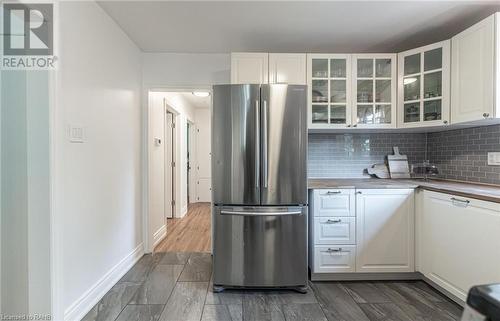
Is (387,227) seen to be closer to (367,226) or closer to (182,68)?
(367,226)

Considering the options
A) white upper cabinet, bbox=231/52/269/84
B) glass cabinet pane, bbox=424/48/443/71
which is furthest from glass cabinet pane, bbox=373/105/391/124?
white upper cabinet, bbox=231/52/269/84

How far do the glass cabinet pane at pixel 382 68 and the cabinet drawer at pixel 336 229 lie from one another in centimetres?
150

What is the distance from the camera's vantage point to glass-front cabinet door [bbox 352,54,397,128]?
8.46 ft

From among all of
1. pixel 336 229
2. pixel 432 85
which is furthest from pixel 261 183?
pixel 432 85

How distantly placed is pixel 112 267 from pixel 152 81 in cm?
203

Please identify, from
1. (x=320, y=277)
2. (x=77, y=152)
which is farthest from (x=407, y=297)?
(x=77, y=152)

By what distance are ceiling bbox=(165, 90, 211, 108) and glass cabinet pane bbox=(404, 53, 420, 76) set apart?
125 inches

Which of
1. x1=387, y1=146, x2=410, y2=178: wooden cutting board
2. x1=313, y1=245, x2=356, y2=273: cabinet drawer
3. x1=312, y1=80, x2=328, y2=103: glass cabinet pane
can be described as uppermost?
x1=312, y1=80, x2=328, y2=103: glass cabinet pane

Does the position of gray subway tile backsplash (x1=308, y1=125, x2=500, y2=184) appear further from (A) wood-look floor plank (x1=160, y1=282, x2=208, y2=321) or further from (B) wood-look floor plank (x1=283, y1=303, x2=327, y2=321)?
(A) wood-look floor plank (x1=160, y1=282, x2=208, y2=321)

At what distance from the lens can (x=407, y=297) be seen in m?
2.09

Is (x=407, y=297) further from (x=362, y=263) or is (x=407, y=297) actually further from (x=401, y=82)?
(x=401, y=82)

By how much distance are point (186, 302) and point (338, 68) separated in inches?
102

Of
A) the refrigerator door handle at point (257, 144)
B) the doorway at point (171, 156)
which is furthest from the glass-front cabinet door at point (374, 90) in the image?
the doorway at point (171, 156)

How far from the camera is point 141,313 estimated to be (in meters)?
1.88
